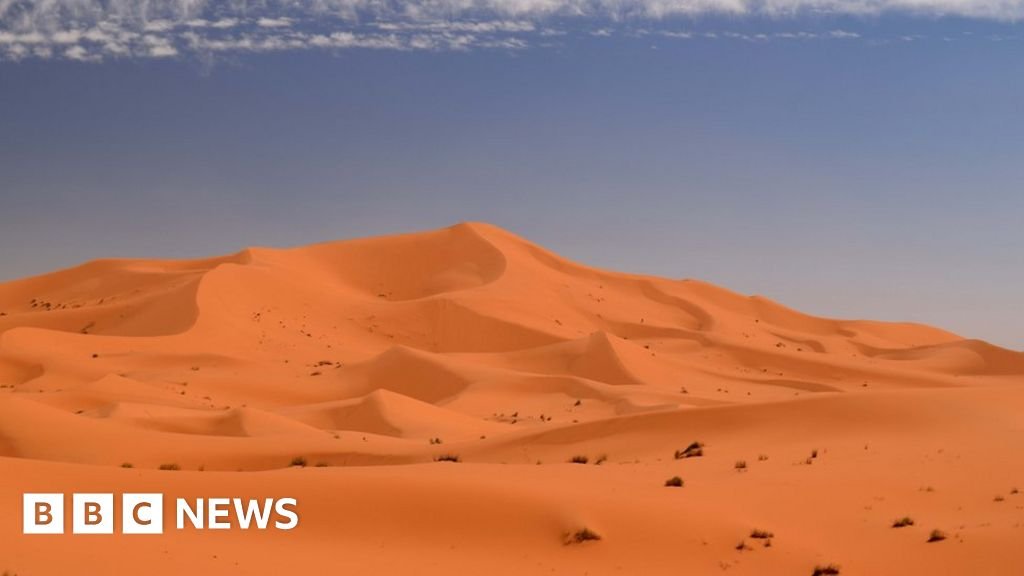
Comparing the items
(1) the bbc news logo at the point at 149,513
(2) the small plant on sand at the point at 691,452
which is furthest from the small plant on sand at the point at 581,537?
(2) the small plant on sand at the point at 691,452

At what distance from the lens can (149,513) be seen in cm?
1204

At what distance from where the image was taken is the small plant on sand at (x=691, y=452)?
→ 19.6 metres

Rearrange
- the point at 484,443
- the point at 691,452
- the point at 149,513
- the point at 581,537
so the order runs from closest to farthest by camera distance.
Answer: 1. the point at 581,537
2. the point at 149,513
3. the point at 691,452
4. the point at 484,443

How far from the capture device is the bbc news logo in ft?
37.8

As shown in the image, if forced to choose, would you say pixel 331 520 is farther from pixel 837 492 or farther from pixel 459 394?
pixel 459 394

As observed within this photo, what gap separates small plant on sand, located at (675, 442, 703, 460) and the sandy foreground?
0.80 ft

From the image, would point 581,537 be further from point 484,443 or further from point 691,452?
point 484,443

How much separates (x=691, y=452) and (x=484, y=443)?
471 centimetres

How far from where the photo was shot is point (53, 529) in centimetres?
1108

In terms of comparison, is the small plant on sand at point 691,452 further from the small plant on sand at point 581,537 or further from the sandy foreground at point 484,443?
the small plant on sand at point 581,537

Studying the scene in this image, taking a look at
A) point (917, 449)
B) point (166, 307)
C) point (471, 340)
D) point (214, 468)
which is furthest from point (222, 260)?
point (917, 449)

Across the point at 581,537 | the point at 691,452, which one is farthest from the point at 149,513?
the point at 691,452

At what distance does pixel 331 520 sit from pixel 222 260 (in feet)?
195

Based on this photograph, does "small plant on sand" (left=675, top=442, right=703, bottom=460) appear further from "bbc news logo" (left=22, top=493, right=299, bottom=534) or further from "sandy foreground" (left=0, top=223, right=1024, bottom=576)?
"bbc news logo" (left=22, top=493, right=299, bottom=534)
